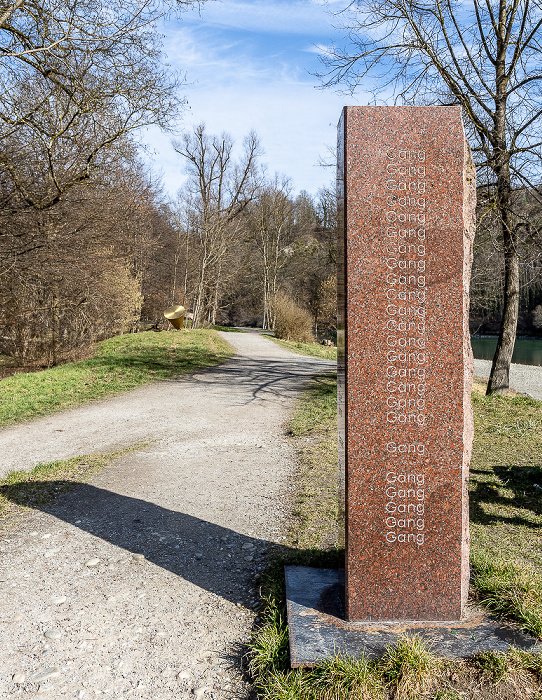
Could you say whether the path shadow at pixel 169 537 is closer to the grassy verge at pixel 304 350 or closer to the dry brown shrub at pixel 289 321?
the grassy verge at pixel 304 350

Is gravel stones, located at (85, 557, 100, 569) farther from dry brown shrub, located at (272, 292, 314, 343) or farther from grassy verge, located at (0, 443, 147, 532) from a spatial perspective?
dry brown shrub, located at (272, 292, 314, 343)

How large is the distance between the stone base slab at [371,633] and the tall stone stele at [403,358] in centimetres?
9

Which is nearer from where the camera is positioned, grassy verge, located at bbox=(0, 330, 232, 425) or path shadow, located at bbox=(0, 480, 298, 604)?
path shadow, located at bbox=(0, 480, 298, 604)

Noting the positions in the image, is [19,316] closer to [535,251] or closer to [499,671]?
[535,251]

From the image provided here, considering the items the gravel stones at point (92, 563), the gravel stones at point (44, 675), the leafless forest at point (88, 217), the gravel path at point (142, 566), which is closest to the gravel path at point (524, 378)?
the leafless forest at point (88, 217)

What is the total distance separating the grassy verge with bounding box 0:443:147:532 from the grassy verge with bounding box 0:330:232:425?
305cm

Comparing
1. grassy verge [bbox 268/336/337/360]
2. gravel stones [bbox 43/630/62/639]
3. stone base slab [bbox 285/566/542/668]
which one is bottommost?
gravel stones [bbox 43/630/62/639]

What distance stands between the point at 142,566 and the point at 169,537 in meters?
0.53

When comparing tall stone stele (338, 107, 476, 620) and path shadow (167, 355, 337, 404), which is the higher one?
tall stone stele (338, 107, 476, 620)

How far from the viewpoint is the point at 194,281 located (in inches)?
1332

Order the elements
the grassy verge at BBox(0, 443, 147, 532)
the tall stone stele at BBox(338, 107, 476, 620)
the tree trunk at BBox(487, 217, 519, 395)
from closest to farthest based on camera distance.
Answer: the tall stone stele at BBox(338, 107, 476, 620) → the grassy verge at BBox(0, 443, 147, 532) → the tree trunk at BBox(487, 217, 519, 395)

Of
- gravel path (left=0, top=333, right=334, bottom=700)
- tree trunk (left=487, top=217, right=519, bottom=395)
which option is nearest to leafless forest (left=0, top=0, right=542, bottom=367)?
tree trunk (left=487, top=217, right=519, bottom=395)

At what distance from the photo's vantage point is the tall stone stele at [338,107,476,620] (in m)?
2.91

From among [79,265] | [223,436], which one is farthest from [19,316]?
[223,436]
